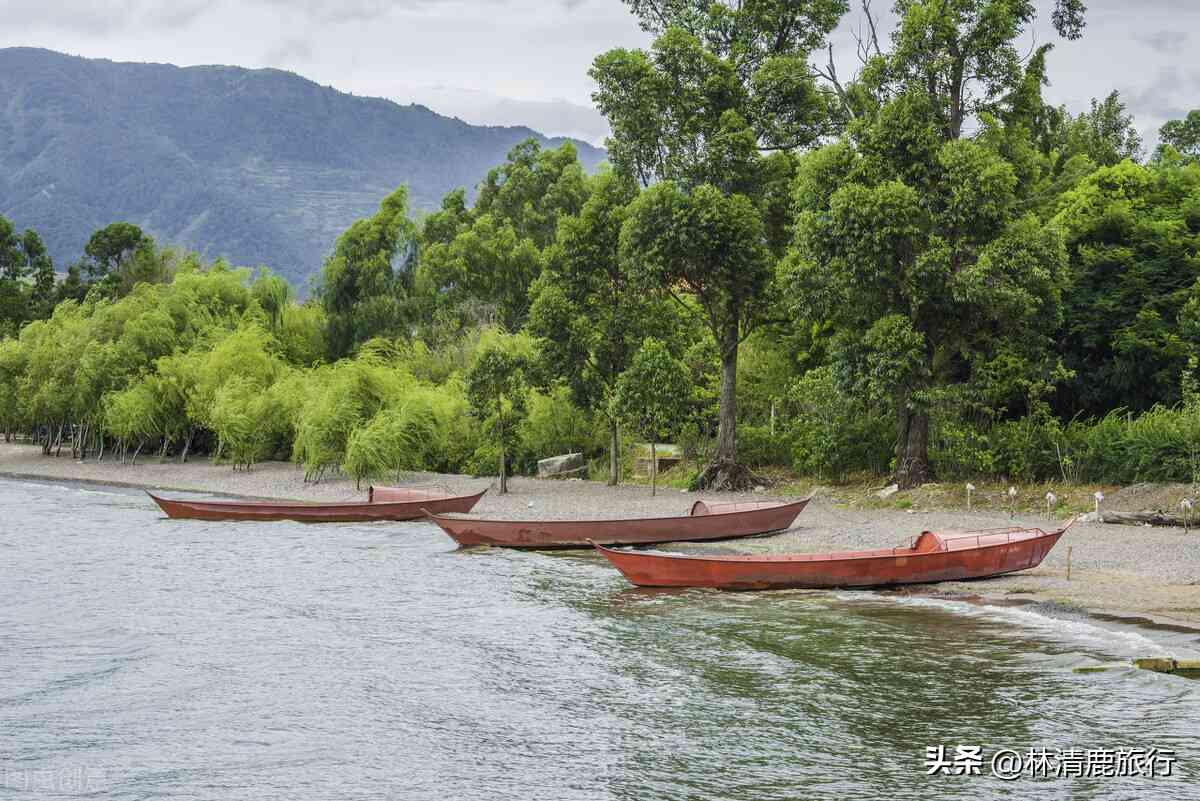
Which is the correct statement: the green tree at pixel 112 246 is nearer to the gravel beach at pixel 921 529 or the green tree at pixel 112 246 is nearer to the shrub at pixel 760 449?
the gravel beach at pixel 921 529

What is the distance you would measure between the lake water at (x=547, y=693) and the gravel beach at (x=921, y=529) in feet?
5.06

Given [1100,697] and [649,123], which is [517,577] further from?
[649,123]

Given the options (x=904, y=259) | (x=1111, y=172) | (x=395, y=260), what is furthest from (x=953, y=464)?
(x=395, y=260)

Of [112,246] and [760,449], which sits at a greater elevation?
[112,246]

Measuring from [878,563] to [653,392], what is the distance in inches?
580

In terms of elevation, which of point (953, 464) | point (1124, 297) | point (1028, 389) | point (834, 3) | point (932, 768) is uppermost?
point (834, 3)

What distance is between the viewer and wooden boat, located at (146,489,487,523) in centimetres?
3497

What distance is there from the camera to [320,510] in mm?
36188

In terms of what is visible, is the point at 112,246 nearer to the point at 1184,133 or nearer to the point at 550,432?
the point at 550,432

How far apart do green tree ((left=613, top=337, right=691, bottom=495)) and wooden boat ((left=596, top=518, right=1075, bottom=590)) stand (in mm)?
13442

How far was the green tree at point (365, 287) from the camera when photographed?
2491 inches

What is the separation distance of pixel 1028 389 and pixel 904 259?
504 centimetres

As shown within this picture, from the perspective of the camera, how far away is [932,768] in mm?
12922

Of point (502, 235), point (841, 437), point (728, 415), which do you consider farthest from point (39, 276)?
point (841, 437)
